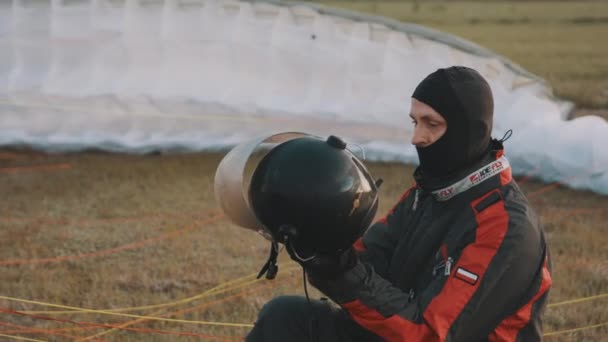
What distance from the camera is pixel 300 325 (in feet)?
11.1

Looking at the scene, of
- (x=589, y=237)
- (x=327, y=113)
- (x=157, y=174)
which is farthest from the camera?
(x=327, y=113)

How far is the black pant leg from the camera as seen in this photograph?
3.35 m

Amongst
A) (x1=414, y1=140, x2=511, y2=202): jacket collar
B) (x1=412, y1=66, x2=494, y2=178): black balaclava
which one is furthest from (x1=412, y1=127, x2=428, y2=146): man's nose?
(x1=414, y1=140, x2=511, y2=202): jacket collar

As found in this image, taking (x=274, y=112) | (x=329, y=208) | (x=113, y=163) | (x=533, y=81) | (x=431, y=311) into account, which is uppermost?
(x=329, y=208)

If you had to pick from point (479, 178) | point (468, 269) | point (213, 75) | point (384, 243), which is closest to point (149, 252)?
point (384, 243)

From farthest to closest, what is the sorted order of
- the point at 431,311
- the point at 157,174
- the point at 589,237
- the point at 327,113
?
the point at 327,113 < the point at 157,174 < the point at 589,237 < the point at 431,311

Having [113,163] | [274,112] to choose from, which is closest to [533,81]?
[274,112]

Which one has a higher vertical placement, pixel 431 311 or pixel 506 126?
pixel 431 311

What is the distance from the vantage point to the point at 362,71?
9.20m

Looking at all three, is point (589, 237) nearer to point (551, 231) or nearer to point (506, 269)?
point (551, 231)

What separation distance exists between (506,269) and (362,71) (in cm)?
649

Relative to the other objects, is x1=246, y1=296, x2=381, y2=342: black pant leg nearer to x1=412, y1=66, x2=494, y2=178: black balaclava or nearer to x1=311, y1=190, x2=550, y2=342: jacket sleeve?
x1=311, y1=190, x2=550, y2=342: jacket sleeve

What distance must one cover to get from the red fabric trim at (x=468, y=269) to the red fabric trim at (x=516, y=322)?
0.22 m

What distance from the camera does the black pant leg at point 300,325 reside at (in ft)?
11.0
